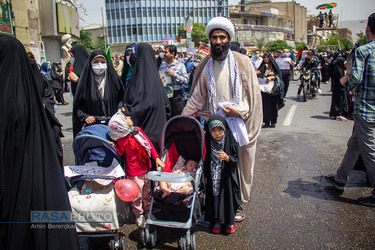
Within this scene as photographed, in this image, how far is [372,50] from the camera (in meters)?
3.41

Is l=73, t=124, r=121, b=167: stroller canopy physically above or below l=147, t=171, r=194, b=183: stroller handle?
above

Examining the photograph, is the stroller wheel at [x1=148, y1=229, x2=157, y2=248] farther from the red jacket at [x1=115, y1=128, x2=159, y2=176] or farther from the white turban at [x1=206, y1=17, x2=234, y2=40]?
the white turban at [x1=206, y1=17, x2=234, y2=40]

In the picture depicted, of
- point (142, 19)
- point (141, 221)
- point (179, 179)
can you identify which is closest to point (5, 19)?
point (141, 221)

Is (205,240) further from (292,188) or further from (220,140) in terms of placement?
(292,188)

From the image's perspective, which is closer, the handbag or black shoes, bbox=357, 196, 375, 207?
black shoes, bbox=357, 196, 375, 207

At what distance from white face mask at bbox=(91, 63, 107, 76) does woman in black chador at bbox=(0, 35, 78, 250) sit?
1.89m

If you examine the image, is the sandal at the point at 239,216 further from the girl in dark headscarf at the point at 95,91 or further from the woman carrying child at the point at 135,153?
the girl in dark headscarf at the point at 95,91

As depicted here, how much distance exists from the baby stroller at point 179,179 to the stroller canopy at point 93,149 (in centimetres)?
67

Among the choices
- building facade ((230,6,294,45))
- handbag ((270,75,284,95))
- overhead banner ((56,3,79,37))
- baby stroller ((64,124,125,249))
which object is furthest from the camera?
building facade ((230,6,294,45))

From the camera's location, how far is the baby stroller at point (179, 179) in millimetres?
2836

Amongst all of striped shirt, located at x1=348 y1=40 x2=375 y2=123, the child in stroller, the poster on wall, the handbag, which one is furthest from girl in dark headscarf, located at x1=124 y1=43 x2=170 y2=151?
the poster on wall

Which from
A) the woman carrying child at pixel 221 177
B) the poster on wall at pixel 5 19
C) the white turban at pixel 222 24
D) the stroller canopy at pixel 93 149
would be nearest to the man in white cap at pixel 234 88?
the white turban at pixel 222 24

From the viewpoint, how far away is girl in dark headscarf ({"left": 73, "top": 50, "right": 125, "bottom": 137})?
4008 millimetres

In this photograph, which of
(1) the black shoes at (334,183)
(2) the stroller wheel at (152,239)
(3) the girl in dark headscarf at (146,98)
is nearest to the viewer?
(2) the stroller wheel at (152,239)
